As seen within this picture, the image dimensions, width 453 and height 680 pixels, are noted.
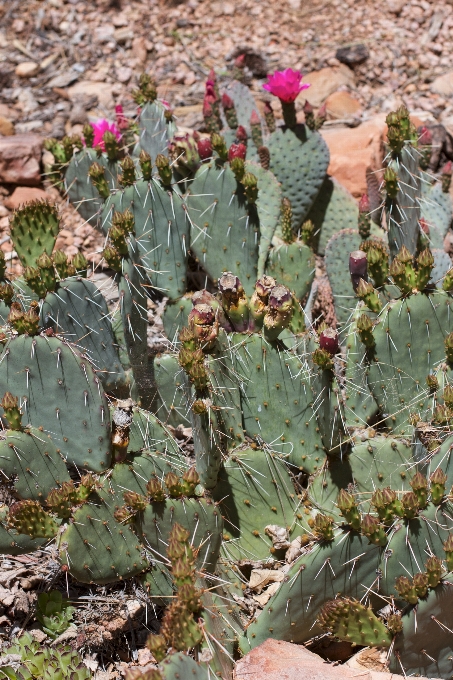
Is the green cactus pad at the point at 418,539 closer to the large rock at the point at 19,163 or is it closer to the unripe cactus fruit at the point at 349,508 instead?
the unripe cactus fruit at the point at 349,508

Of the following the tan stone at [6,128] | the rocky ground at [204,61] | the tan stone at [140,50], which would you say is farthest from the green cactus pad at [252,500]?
the tan stone at [140,50]

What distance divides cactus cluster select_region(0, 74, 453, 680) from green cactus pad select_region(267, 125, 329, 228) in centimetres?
30

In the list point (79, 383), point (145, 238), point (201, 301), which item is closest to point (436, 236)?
point (145, 238)

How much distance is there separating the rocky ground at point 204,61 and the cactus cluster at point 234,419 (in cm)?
126

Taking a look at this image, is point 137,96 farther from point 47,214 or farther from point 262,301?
point 262,301

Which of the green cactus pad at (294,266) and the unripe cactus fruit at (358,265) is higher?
the unripe cactus fruit at (358,265)

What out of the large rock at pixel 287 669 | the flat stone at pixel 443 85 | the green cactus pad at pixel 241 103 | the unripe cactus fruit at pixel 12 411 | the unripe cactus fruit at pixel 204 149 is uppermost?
the unripe cactus fruit at pixel 204 149

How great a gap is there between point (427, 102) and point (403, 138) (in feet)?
7.71

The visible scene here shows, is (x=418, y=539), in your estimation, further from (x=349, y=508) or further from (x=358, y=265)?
(x=358, y=265)

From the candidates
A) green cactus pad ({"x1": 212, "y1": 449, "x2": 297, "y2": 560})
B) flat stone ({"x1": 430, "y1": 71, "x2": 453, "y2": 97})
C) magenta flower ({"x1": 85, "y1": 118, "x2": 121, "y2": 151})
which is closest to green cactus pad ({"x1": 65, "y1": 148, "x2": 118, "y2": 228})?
magenta flower ({"x1": 85, "y1": 118, "x2": 121, "y2": 151})

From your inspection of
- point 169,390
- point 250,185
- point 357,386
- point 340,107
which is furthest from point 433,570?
point 340,107

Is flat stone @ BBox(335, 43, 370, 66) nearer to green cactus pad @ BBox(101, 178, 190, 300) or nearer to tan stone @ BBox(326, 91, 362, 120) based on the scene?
tan stone @ BBox(326, 91, 362, 120)

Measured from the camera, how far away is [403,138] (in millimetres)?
3066

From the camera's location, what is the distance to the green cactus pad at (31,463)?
7.58 ft
